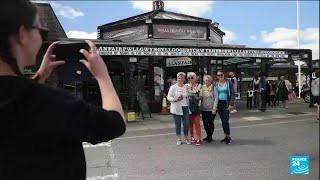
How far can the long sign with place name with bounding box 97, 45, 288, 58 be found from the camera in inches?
643

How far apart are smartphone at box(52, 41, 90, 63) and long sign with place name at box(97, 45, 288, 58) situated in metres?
13.5

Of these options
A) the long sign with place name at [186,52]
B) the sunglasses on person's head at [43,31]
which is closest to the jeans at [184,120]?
the long sign with place name at [186,52]

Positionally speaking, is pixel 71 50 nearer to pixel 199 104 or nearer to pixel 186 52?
pixel 199 104

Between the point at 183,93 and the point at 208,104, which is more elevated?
the point at 183,93

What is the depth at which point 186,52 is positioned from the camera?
1755 cm

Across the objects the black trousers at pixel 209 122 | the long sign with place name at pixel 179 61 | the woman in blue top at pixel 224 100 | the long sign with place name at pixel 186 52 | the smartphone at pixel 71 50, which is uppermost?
the long sign with place name at pixel 186 52

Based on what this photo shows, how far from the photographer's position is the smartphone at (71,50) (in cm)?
192

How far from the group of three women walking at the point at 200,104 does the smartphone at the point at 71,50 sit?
800 centimetres

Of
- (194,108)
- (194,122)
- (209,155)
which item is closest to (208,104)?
(194,108)

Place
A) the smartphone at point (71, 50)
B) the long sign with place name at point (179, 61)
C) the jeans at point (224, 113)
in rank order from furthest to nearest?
the long sign with place name at point (179, 61), the jeans at point (224, 113), the smartphone at point (71, 50)

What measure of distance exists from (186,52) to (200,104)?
761 centimetres

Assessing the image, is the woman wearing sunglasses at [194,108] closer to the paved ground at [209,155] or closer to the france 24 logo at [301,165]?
the paved ground at [209,155]

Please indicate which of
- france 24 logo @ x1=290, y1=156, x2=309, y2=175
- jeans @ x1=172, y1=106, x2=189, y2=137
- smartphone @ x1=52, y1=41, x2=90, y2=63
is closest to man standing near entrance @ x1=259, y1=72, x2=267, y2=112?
jeans @ x1=172, y1=106, x2=189, y2=137

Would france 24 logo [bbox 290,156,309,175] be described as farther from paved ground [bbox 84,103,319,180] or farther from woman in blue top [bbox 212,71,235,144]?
woman in blue top [bbox 212,71,235,144]
